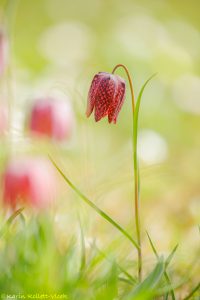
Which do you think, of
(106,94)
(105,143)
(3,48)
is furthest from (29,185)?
(105,143)

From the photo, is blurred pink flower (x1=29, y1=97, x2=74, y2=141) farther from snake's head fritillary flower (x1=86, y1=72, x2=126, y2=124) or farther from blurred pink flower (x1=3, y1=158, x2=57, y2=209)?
snake's head fritillary flower (x1=86, y1=72, x2=126, y2=124)

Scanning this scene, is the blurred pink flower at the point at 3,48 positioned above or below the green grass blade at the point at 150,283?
above

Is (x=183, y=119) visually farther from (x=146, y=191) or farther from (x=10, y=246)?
(x=10, y=246)

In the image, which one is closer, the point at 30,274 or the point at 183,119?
the point at 30,274

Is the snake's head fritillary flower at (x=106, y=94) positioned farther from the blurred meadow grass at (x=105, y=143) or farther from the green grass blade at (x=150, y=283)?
the green grass blade at (x=150, y=283)

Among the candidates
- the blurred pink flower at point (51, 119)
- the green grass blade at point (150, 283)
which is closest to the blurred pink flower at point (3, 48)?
the blurred pink flower at point (51, 119)

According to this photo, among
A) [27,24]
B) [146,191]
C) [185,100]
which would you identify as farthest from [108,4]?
[146,191]
